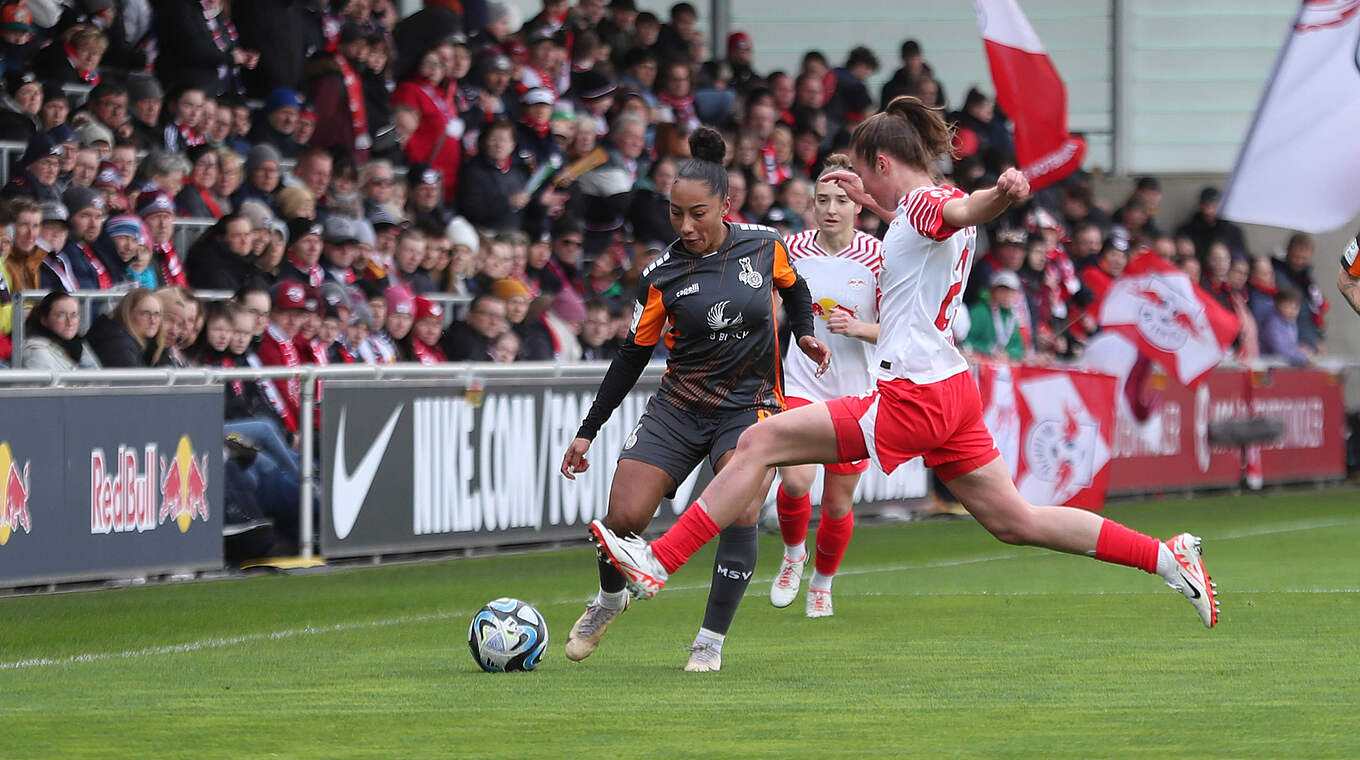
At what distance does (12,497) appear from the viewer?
455 inches

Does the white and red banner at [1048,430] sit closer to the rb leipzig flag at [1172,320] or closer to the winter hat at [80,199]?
the rb leipzig flag at [1172,320]

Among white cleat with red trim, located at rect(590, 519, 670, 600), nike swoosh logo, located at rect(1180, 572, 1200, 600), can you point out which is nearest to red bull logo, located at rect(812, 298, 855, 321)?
nike swoosh logo, located at rect(1180, 572, 1200, 600)

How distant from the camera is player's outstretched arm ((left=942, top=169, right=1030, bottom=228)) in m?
7.01

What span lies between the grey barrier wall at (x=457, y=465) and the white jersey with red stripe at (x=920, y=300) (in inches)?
255

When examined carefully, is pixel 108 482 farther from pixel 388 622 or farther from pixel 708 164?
pixel 708 164

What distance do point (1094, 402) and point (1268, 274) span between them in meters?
7.28

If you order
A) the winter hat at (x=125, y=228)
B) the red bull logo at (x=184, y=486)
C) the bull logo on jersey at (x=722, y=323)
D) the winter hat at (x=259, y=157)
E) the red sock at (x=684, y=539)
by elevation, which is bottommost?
the red bull logo at (x=184, y=486)

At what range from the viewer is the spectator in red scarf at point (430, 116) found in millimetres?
18016

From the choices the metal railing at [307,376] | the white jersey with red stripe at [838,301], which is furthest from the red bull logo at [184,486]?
the white jersey with red stripe at [838,301]

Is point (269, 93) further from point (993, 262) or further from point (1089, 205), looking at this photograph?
point (1089, 205)

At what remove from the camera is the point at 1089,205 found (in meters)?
24.4

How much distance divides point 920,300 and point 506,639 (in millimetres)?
2103

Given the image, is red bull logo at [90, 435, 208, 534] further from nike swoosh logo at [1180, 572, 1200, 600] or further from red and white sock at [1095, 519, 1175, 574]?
nike swoosh logo at [1180, 572, 1200, 600]

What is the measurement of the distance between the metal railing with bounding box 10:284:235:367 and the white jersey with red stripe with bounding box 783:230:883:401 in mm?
4599
